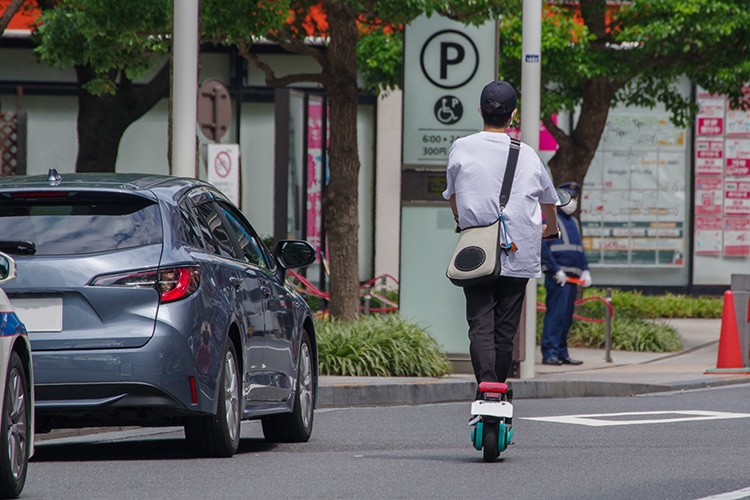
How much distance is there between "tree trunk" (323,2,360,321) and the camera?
14.0m

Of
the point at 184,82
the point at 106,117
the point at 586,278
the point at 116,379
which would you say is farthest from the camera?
the point at 106,117

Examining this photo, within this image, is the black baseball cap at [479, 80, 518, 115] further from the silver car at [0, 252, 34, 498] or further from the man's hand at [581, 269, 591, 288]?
the man's hand at [581, 269, 591, 288]

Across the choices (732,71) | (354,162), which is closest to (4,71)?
(354,162)

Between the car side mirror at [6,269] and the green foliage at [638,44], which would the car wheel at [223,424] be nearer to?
the car side mirror at [6,269]

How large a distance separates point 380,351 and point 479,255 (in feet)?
18.0

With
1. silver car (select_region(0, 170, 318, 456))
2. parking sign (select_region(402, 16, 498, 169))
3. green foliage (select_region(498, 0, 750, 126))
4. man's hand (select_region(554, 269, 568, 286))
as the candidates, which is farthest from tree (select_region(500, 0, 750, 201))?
silver car (select_region(0, 170, 318, 456))

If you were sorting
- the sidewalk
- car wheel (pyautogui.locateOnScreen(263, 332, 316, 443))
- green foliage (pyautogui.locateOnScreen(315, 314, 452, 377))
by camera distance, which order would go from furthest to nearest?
green foliage (pyautogui.locateOnScreen(315, 314, 452, 377)) → the sidewalk → car wheel (pyautogui.locateOnScreen(263, 332, 316, 443))

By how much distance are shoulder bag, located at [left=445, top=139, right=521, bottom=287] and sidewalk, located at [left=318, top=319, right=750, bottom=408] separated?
417 centimetres

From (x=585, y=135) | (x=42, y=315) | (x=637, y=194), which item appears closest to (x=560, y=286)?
(x=585, y=135)

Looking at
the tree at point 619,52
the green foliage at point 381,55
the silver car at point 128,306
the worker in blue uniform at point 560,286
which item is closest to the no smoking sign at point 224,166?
the tree at point 619,52

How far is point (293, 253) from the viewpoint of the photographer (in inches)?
317

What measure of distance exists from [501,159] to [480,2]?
18.6 feet

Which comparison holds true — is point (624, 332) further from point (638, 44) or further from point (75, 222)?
point (75, 222)

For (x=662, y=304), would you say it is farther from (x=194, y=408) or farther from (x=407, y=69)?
(x=194, y=408)
